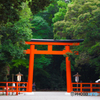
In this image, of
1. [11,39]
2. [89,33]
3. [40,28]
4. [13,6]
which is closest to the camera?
[13,6]

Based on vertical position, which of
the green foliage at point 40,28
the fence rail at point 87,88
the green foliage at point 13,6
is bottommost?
the fence rail at point 87,88

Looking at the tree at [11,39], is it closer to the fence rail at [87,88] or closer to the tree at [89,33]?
the tree at [89,33]

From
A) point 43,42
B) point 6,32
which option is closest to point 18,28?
point 6,32

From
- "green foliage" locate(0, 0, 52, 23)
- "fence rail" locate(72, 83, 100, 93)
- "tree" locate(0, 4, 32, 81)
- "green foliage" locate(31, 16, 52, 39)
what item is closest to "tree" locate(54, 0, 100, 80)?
"fence rail" locate(72, 83, 100, 93)

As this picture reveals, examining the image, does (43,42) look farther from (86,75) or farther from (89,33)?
(86,75)

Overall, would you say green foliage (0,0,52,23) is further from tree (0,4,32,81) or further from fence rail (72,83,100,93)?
fence rail (72,83,100,93)

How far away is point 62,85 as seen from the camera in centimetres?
3719

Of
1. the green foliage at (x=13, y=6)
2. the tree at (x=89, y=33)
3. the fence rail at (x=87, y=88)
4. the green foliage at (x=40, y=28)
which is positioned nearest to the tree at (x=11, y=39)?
the tree at (x=89, y=33)

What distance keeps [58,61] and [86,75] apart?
530cm

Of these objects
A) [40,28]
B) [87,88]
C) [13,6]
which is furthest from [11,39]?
[40,28]

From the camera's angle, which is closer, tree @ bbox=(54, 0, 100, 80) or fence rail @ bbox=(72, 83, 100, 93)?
tree @ bbox=(54, 0, 100, 80)

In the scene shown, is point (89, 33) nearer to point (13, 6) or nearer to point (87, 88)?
point (87, 88)

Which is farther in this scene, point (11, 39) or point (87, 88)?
point (87, 88)

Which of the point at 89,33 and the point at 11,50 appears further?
the point at 89,33
